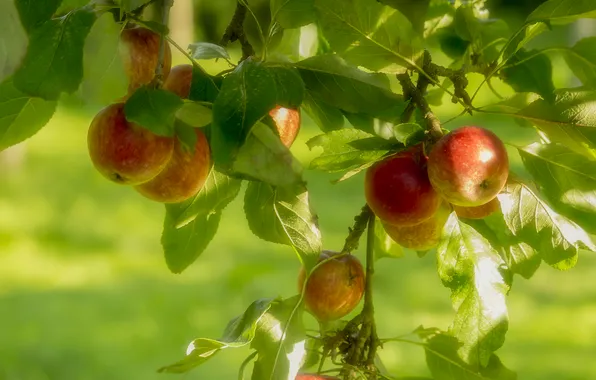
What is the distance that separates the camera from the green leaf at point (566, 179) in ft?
2.33

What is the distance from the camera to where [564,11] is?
674 millimetres

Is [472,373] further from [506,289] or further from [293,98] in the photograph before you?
[293,98]

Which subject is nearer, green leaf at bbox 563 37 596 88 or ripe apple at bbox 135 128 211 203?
ripe apple at bbox 135 128 211 203

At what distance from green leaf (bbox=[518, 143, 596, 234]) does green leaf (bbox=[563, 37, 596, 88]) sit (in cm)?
15

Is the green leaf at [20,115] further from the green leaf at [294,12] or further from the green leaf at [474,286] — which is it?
the green leaf at [474,286]

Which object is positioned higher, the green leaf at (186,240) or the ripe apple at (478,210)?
the ripe apple at (478,210)

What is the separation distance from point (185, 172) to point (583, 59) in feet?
1.37

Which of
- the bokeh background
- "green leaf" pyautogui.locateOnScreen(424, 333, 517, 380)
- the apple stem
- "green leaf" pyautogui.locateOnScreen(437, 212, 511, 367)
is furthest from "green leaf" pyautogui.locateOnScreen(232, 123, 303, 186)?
the bokeh background

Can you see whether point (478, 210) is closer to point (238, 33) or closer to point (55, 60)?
point (238, 33)

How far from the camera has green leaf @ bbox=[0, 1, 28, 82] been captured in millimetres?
667

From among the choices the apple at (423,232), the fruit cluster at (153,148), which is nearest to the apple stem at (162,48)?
the fruit cluster at (153,148)

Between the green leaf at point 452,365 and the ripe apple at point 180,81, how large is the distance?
32 centimetres

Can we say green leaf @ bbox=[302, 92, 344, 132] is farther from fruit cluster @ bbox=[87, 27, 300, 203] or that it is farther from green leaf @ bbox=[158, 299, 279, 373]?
green leaf @ bbox=[158, 299, 279, 373]

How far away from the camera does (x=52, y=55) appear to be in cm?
64
